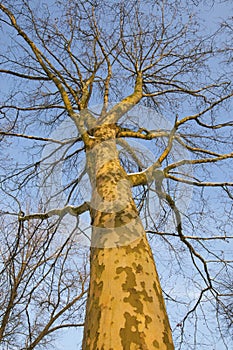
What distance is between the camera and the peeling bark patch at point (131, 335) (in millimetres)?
1385

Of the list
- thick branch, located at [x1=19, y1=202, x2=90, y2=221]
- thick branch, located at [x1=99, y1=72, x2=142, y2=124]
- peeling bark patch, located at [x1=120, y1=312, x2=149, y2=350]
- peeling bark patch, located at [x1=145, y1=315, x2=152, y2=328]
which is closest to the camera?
peeling bark patch, located at [x1=120, y1=312, x2=149, y2=350]

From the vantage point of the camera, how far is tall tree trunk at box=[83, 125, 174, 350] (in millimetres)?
1449

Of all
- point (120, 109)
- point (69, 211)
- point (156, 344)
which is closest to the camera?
point (156, 344)

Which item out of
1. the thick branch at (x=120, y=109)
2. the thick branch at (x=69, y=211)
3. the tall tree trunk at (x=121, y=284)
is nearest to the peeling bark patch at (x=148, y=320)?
the tall tree trunk at (x=121, y=284)

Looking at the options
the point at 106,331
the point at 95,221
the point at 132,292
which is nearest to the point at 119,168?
the point at 95,221

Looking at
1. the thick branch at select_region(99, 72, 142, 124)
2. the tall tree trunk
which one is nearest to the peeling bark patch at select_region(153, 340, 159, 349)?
the tall tree trunk

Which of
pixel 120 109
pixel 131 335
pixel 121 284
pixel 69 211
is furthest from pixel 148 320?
pixel 120 109

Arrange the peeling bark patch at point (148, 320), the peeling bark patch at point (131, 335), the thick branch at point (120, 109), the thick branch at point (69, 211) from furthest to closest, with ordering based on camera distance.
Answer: the thick branch at point (120, 109)
the thick branch at point (69, 211)
the peeling bark patch at point (148, 320)
the peeling bark patch at point (131, 335)

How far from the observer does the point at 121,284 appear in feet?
5.58

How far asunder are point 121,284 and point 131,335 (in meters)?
0.31

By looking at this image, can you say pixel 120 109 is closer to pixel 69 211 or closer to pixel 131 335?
pixel 69 211

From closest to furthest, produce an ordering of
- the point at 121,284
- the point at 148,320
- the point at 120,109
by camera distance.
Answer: the point at 148,320 < the point at 121,284 < the point at 120,109

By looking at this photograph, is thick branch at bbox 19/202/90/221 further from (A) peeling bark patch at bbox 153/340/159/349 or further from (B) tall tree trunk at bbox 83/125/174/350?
(A) peeling bark patch at bbox 153/340/159/349

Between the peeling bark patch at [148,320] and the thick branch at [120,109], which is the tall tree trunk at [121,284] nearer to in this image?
the peeling bark patch at [148,320]
